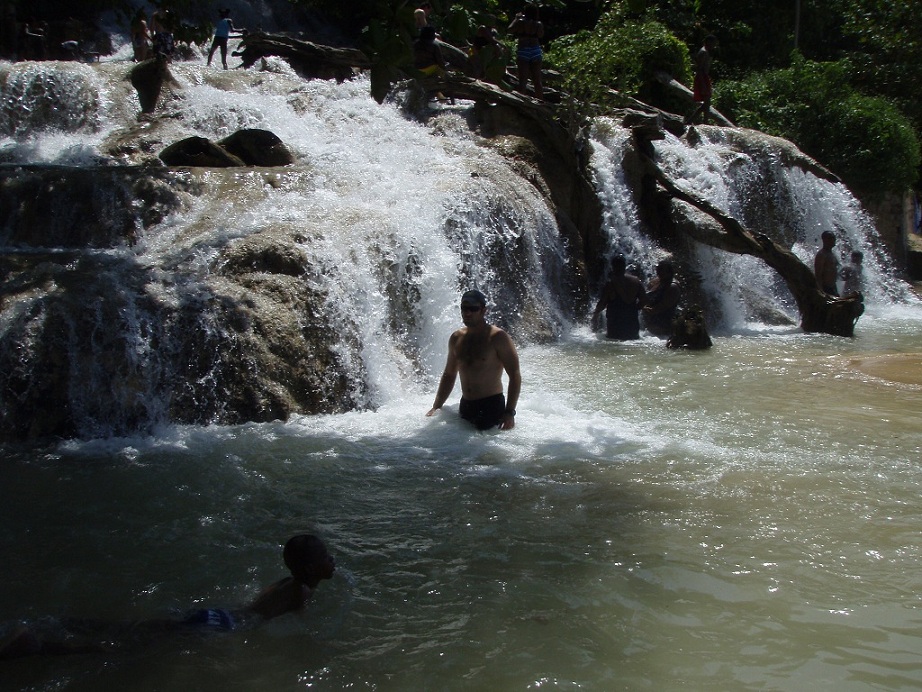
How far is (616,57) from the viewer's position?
45.4 ft

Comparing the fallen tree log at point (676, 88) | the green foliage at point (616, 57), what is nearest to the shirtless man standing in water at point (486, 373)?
the green foliage at point (616, 57)

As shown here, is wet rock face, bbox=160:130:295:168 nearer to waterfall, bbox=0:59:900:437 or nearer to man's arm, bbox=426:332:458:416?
waterfall, bbox=0:59:900:437

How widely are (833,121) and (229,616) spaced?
1773 centimetres

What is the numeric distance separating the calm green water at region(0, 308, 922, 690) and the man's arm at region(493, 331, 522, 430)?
0.48 ft

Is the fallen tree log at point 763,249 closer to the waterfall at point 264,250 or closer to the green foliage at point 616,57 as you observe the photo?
the waterfall at point 264,250

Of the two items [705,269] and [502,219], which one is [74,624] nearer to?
[502,219]

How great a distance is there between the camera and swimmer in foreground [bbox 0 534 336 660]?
11.6 feet

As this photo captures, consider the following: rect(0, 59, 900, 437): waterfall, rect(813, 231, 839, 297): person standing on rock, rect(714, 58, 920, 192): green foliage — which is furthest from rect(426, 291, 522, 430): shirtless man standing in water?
rect(714, 58, 920, 192): green foliage

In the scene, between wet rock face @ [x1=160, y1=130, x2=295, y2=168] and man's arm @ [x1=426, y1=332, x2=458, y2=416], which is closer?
man's arm @ [x1=426, y1=332, x2=458, y2=416]

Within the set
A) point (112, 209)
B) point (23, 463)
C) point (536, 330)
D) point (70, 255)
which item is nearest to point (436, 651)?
point (23, 463)

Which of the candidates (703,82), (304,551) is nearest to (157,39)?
(703,82)

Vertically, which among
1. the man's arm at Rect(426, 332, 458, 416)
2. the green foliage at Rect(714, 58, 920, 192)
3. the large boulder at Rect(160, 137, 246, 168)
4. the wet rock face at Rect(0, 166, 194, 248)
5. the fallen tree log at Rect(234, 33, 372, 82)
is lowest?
the man's arm at Rect(426, 332, 458, 416)

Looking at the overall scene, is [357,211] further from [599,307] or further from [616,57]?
[616,57]

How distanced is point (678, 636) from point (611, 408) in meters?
4.01
